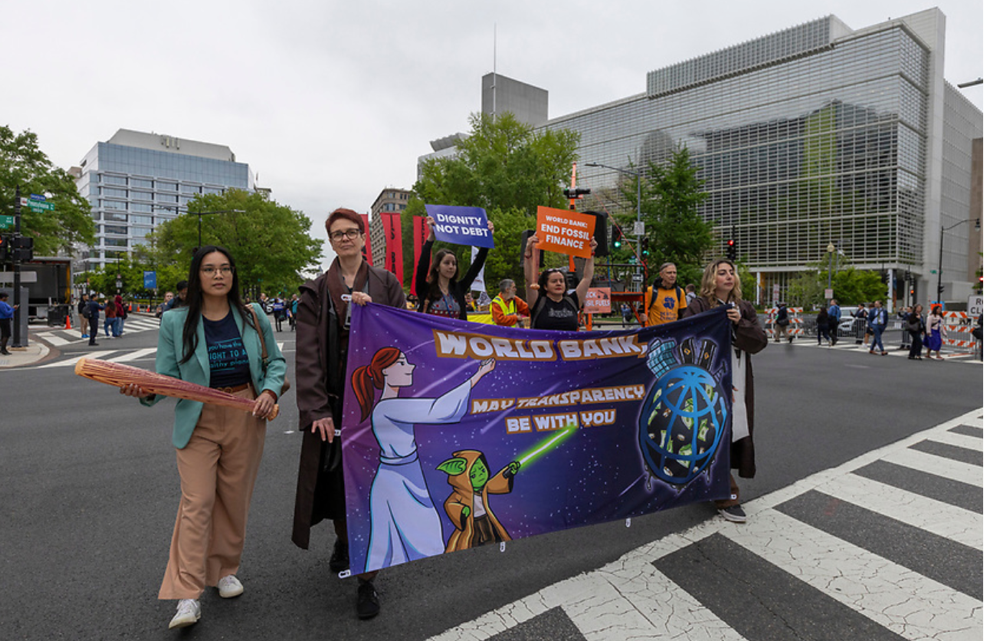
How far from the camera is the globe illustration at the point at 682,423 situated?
374 cm

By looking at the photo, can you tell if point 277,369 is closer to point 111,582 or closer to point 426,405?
point 426,405

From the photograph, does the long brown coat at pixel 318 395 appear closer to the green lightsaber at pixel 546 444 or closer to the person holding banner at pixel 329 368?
the person holding banner at pixel 329 368

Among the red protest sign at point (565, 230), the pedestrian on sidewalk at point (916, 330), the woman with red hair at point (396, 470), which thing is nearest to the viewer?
the woman with red hair at point (396, 470)

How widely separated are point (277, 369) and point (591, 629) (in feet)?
6.95

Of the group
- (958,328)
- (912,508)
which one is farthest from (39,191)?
(958,328)

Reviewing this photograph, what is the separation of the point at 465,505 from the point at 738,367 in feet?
7.87

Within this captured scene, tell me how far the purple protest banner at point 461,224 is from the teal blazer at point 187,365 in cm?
431

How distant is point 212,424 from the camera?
9.58ft

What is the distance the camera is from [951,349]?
2147 cm

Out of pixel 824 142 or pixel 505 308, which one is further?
pixel 824 142

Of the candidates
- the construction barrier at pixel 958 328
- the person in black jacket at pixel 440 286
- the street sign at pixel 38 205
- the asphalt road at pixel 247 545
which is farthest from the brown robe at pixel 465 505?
the construction barrier at pixel 958 328

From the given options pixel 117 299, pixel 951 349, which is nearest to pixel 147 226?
pixel 117 299

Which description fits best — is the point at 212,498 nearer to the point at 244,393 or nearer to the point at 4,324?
the point at 244,393

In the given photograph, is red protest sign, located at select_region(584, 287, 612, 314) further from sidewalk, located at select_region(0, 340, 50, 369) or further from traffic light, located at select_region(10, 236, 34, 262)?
traffic light, located at select_region(10, 236, 34, 262)
